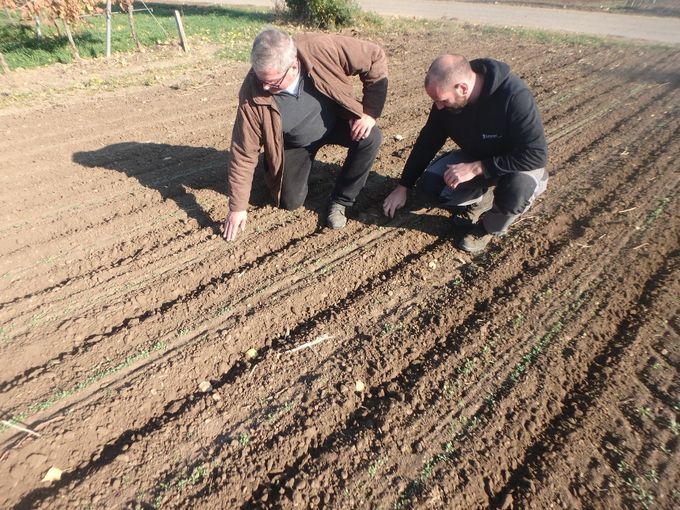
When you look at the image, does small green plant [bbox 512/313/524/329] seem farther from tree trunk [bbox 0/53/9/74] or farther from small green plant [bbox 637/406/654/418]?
tree trunk [bbox 0/53/9/74]

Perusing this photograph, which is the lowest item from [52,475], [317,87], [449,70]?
[52,475]

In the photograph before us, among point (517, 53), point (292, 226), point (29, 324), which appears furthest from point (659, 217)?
point (517, 53)

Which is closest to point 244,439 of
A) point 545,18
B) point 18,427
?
point 18,427

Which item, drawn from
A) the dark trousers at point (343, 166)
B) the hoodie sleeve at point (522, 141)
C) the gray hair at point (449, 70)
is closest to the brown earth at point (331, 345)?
the dark trousers at point (343, 166)

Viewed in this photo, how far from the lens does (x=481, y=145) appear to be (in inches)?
116

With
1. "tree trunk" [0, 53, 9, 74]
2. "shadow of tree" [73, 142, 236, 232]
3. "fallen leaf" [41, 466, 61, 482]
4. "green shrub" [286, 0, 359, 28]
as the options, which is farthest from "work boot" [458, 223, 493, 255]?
"green shrub" [286, 0, 359, 28]

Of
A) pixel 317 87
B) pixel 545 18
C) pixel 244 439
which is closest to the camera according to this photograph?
pixel 244 439

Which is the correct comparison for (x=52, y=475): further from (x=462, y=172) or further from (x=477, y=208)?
(x=477, y=208)

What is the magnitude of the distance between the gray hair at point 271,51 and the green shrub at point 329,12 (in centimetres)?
1119

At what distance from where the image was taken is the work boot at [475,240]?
3.22 m

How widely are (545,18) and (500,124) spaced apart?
15.0 metres

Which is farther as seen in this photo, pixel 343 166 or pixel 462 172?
pixel 343 166

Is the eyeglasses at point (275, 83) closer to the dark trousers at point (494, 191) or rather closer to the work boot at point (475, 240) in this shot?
the dark trousers at point (494, 191)

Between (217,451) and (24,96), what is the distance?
7301mm
